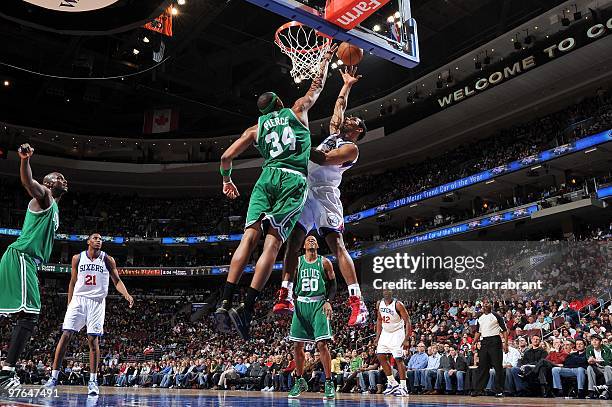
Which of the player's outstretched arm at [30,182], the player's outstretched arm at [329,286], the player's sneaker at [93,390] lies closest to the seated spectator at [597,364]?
the player's outstretched arm at [329,286]

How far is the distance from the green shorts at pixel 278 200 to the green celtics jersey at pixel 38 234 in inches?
90.7

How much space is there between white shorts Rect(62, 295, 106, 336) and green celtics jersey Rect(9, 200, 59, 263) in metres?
2.05

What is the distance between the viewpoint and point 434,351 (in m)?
12.9

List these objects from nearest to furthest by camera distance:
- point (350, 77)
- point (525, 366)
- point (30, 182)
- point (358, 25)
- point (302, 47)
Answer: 1. point (30, 182)
2. point (350, 77)
3. point (358, 25)
4. point (302, 47)
5. point (525, 366)

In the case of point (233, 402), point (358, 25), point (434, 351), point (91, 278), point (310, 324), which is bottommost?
point (233, 402)

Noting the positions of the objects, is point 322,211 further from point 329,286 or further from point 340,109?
point 329,286

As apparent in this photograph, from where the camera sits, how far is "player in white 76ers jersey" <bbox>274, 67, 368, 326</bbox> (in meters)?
5.29

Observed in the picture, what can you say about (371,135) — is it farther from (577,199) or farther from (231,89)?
(577,199)

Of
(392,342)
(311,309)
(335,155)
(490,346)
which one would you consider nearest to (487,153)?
(490,346)

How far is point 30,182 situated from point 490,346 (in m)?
8.20

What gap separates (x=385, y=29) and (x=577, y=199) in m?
17.1

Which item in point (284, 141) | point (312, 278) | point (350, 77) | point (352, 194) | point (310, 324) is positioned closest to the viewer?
point (284, 141)

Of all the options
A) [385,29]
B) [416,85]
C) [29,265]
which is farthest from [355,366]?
[416,85]

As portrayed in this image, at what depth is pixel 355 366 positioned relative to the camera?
14.4 m
